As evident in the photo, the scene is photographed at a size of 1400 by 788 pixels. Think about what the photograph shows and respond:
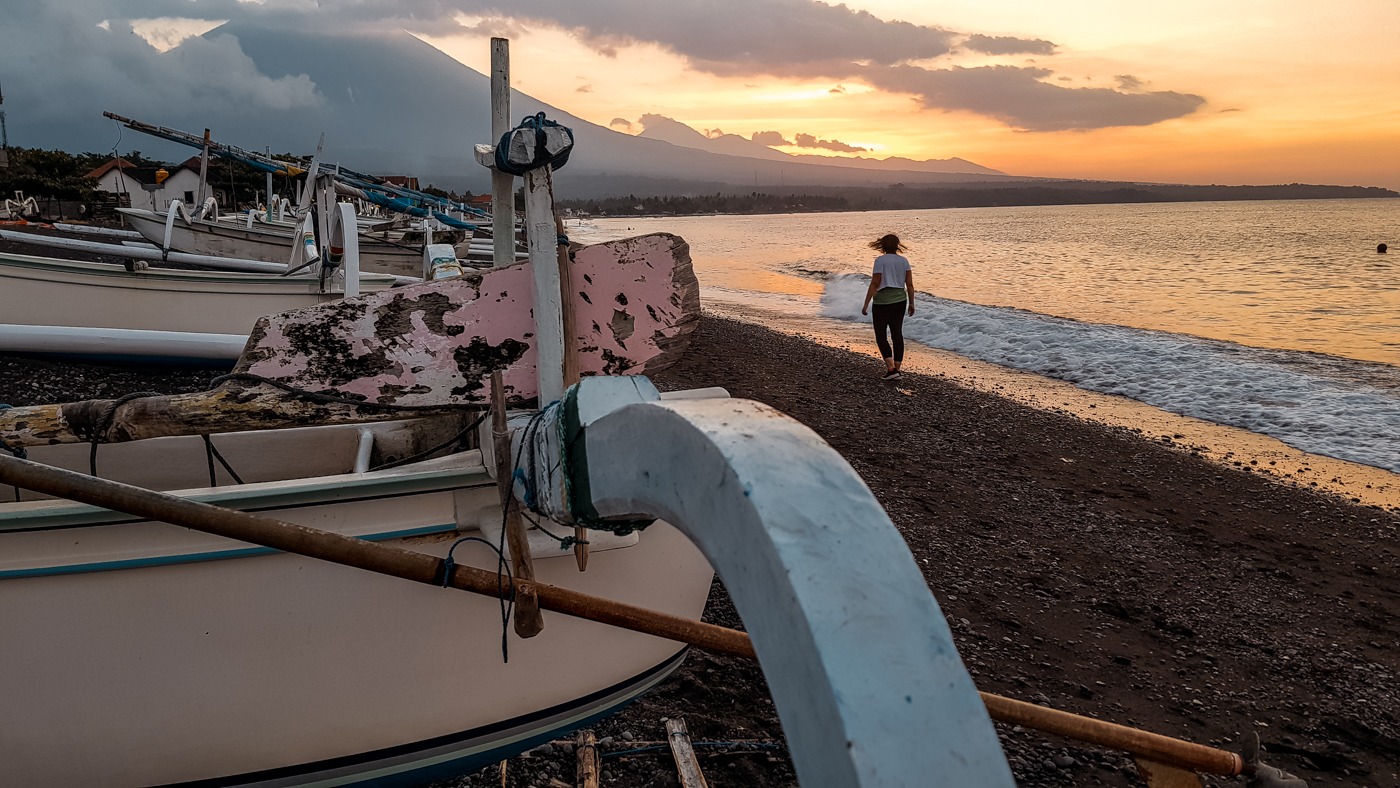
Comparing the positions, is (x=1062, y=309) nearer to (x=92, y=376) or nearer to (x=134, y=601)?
(x=92, y=376)

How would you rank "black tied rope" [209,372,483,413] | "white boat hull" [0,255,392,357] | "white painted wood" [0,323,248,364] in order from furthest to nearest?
"white boat hull" [0,255,392,357] < "white painted wood" [0,323,248,364] < "black tied rope" [209,372,483,413]

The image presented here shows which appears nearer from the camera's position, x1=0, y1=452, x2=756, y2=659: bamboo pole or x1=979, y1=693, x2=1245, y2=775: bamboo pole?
x1=0, y1=452, x2=756, y2=659: bamboo pole

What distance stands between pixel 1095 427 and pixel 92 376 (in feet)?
35.5

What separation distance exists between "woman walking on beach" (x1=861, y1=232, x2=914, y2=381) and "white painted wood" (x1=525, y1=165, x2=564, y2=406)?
27.6 ft

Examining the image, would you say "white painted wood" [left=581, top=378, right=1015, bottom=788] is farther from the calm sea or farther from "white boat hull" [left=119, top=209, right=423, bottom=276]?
"white boat hull" [left=119, top=209, right=423, bottom=276]

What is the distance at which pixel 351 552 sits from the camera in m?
1.99

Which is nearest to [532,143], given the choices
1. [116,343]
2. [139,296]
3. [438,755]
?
[438,755]

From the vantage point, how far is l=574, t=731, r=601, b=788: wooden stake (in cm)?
310

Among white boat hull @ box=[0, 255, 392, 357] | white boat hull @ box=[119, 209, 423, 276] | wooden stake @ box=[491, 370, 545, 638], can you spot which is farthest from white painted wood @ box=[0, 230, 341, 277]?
wooden stake @ box=[491, 370, 545, 638]

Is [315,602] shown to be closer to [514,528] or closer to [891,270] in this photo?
[514,528]

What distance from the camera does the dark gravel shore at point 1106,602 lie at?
3605mm

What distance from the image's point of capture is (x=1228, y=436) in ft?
31.1

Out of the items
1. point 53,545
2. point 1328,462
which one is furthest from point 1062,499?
point 53,545

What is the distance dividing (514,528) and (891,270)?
949cm
